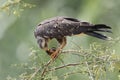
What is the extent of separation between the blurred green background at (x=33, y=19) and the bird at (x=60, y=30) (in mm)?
1925

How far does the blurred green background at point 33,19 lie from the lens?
7523 mm

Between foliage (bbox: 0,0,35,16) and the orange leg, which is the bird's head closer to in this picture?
the orange leg

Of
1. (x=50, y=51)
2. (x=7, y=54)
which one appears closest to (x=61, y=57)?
(x=50, y=51)

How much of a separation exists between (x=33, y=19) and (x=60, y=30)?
156 inches

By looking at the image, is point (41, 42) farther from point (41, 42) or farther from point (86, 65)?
point (86, 65)

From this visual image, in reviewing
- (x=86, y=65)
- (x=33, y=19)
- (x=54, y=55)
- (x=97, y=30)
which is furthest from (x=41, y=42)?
(x=33, y=19)

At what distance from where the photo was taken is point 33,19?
29.1ft

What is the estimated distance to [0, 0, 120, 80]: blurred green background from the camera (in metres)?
7.52

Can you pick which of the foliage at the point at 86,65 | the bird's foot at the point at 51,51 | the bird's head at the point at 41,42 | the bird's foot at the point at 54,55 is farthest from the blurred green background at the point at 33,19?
the foliage at the point at 86,65

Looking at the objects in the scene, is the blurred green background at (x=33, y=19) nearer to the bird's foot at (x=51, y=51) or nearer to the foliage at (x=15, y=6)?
the bird's foot at (x=51, y=51)

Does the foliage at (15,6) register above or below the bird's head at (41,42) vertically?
above

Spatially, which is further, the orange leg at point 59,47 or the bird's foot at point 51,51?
the bird's foot at point 51,51

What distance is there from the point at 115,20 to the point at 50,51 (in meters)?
2.79

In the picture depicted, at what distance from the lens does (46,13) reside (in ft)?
28.4
